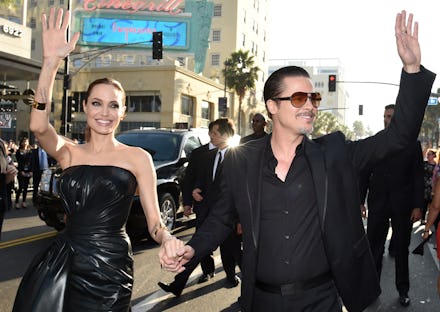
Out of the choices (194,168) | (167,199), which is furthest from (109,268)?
(167,199)

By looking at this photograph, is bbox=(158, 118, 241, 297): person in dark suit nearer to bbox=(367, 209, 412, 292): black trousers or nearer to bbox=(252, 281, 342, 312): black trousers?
bbox=(367, 209, 412, 292): black trousers

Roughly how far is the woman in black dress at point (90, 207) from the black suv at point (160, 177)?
194 inches

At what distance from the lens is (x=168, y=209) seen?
9.69m

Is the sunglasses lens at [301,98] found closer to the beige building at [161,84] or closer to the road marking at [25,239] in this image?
the road marking at [25,239]

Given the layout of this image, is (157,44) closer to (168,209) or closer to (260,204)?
(168,209)

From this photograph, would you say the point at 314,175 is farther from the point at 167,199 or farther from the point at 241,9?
the point at 241,9

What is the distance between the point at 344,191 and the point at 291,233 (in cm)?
36

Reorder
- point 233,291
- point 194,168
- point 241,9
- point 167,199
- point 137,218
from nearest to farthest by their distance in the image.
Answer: point 233,291 → point 194,168 → point 137,218 → point 167,199 → point 241,9

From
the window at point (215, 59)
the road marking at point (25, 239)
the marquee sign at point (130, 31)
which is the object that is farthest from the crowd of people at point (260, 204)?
the window at point (215, 59)

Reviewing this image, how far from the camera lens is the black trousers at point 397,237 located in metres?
5.65

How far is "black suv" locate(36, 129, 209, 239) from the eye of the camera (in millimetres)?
8516

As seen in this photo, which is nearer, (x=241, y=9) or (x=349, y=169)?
(x=349, y=169)

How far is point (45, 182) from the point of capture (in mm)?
8781

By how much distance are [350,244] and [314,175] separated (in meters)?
0.41
